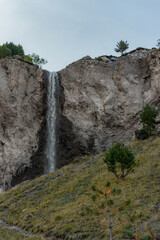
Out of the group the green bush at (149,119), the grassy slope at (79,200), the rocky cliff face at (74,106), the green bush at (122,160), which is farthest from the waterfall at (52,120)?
the green bush at (122,160)

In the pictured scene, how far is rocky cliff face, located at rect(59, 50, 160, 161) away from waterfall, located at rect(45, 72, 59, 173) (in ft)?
4.07

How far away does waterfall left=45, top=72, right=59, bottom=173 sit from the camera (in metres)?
33.4

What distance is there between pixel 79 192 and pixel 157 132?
18479mm

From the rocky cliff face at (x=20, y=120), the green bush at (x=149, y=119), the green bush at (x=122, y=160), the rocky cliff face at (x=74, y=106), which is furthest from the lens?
the rocky cliff face at (x=74, y=106)

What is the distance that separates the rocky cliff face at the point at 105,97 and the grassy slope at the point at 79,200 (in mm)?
6358

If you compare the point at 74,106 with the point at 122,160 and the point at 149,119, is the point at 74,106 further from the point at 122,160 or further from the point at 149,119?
the point at 122,160

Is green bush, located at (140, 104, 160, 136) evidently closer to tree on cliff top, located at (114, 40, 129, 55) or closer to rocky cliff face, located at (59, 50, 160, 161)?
rocky cliff face, located at (59, 50, 160, 161)

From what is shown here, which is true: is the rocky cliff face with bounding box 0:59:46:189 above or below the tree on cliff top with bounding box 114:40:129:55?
below

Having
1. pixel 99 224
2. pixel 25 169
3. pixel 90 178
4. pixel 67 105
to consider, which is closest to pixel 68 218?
pixel 99 224

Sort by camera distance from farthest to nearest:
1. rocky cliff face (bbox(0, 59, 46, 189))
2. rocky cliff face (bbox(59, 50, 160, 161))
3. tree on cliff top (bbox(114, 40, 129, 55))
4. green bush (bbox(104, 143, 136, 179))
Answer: tree on cliff top (bbox(114, 40, 129, 55)), rocky cliff face (bbox(59, 50, 160, 161)), rocky cliff face (bbox(0, 59, 46, 189)), green bush (bbox(104, 143, 136, 179))

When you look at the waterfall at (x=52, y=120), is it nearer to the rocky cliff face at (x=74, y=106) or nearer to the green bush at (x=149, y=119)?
the rocky cliff face at (x=74, y=106)

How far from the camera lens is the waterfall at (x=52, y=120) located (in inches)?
1315

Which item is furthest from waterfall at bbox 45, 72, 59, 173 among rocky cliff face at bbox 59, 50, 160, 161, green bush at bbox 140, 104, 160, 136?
green bush at bbox 140, 104, 160, 136

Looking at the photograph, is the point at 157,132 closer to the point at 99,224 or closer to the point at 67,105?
the point at 67,105
